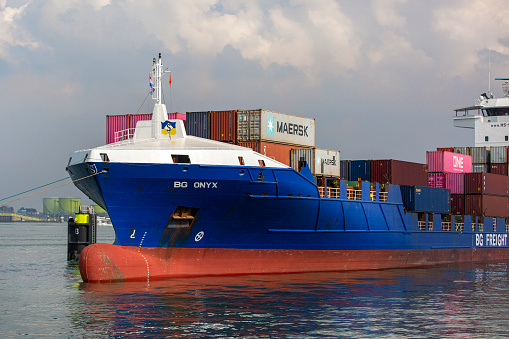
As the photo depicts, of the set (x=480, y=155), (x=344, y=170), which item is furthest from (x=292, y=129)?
(x=480, y=155)

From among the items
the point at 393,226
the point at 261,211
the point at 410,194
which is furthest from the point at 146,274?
the point at 410,194

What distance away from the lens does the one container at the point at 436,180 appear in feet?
151

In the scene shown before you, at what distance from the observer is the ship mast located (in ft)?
107

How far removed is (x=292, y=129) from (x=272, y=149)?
229 cm

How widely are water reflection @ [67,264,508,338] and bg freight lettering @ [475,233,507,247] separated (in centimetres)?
1491

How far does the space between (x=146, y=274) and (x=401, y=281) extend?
12100 millimetres

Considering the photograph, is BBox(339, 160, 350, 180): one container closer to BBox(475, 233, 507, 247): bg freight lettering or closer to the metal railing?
BBox(475, 233, 507, 247): bg freight lettering

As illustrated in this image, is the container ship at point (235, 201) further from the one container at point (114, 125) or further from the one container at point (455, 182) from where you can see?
the one container at point (455, 182)

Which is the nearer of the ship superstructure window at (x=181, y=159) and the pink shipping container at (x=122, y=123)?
the ship superstructure window at (x=181, y=159)

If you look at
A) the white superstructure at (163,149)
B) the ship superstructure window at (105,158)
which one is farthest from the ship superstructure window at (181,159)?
the ship superstructure window at (105,158)

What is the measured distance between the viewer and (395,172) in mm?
40312

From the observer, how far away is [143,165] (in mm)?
29156

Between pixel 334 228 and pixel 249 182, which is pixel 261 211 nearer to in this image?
pixel 249 182

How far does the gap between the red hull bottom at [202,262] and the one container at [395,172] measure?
506cm
